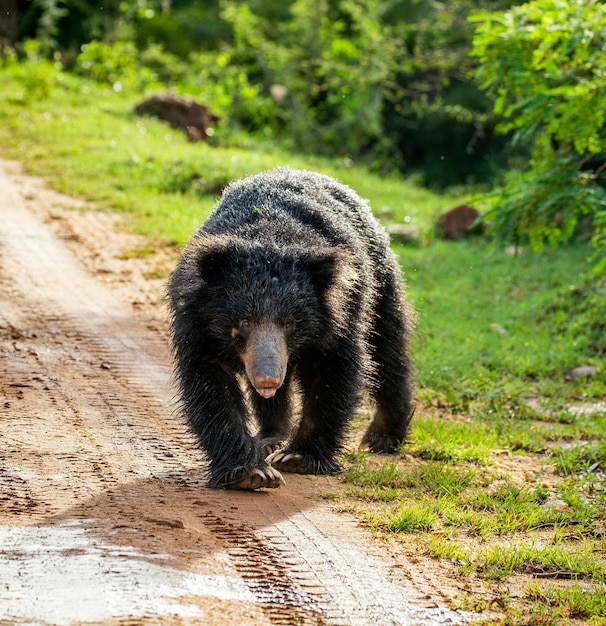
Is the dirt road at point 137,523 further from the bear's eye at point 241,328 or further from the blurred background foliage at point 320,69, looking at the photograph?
the blurred background foliage at point 320,69

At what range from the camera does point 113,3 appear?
20203 mm

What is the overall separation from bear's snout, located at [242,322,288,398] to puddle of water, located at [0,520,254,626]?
1.04 metres

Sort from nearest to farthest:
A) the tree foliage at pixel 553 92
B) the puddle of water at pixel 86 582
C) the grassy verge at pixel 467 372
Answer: the puddle of water at pixel 86 582, the grassy verge at pixel 467 372, the tree foliage at pixel 553 92

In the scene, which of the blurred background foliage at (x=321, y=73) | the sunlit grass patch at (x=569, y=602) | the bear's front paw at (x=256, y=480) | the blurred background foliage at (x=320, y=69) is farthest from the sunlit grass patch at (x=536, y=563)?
the blurred background foliage at (x=321, y=73)

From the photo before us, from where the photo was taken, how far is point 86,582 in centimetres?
329

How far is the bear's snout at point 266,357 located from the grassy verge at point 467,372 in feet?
2.40

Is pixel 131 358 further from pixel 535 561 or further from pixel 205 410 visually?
pixel 535 561

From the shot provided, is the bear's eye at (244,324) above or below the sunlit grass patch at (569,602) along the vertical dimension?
above

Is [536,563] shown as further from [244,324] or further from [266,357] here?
[244,324]

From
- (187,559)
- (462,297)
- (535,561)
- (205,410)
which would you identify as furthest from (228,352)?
(462,297)

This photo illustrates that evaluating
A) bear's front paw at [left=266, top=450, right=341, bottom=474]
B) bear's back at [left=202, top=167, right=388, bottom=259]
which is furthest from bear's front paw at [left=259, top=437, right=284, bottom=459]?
bear's back at [left=202, top=167, right=388, bottom=259]

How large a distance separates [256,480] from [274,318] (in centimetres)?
79

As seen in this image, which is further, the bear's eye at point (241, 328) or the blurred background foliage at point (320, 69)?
the blurred background foliage at point (320, 69)

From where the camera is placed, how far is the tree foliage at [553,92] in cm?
705
